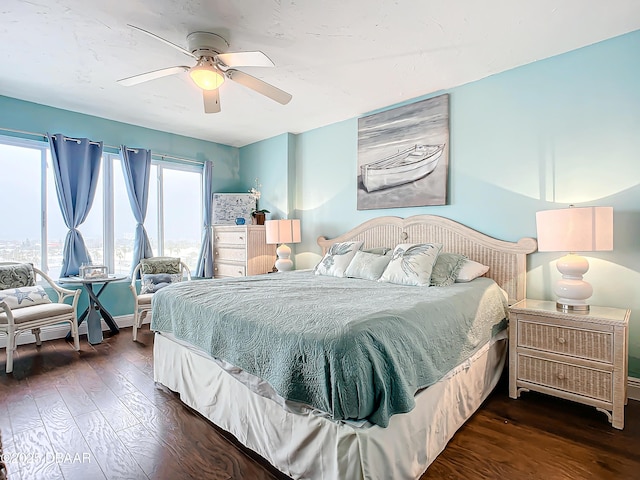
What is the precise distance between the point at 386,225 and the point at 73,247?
3.60 metres

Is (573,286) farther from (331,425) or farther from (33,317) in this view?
(33,317)

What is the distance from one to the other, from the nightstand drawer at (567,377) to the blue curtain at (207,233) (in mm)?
4066

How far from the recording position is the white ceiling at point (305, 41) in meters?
2.16

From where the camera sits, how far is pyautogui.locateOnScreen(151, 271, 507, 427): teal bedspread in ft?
4.64

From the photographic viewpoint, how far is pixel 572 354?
226 centimetres

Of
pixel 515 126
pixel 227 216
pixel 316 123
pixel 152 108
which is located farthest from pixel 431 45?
pixel 227 216

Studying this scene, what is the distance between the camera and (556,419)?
2.21 metres

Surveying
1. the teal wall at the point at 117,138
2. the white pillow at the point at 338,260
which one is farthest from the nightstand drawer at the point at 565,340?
the teal wall at the point at 117,138

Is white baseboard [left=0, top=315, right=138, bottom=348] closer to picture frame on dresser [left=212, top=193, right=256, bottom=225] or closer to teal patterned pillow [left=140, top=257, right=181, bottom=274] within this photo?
teal patterned pillow [left=140, top=257, right=181, bottom=274]

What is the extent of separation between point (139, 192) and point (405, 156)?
337 cm

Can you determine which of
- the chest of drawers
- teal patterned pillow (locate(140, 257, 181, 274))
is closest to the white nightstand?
the chest of drawers

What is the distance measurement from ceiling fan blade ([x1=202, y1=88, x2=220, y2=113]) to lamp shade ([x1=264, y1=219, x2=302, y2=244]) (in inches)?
73.8

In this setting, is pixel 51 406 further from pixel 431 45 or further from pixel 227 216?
pixel 431 45

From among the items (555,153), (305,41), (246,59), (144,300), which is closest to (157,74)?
(246,59)
